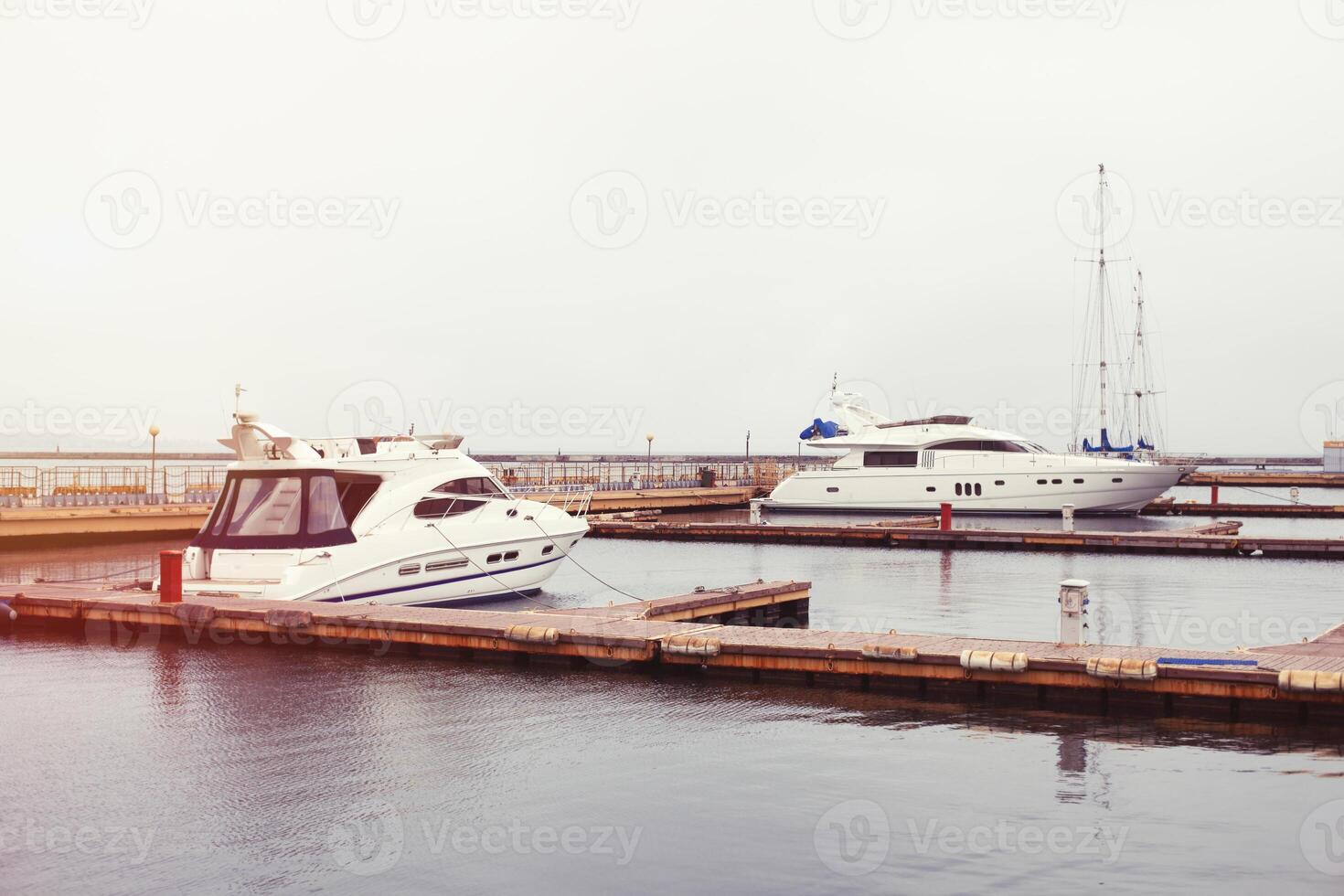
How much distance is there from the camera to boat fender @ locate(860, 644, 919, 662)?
13102 millimetres

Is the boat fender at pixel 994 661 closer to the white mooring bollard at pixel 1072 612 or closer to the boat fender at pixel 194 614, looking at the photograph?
the white mooring bollard at pixel 1072 612

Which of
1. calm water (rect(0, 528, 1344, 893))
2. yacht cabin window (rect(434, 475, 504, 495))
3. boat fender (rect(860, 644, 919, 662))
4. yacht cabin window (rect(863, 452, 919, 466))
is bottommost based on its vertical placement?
calm water (rect(0, 528, 1344, 893))

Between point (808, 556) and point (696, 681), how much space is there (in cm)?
2007

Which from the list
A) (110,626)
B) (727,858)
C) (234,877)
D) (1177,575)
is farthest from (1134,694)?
(1177,575)

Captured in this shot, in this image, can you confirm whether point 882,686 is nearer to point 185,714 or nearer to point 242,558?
point 185,714

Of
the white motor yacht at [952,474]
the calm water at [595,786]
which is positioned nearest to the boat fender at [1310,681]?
the calm water at [595,786]

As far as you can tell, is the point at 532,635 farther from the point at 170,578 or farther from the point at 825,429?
the point at 825,429

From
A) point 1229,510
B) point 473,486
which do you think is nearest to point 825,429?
point 1229,510

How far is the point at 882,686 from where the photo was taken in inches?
533

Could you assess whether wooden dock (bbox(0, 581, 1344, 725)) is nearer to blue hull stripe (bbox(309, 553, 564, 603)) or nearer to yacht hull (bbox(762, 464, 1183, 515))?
blue hull stripe (bbox(309, 553, 564, 603))

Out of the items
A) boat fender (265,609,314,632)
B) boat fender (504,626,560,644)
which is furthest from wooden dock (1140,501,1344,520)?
boat fender (265,609,314,632)

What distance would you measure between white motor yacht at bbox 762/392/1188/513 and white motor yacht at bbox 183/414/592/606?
101ft

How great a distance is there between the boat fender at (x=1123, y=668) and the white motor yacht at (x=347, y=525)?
11883 millimetres

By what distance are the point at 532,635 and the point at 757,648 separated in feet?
10.0
